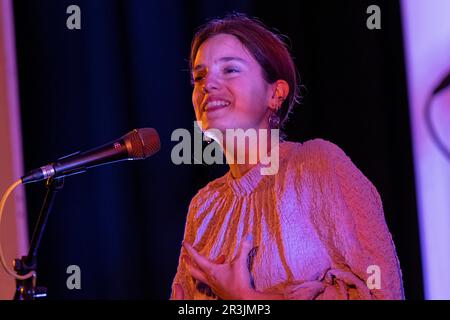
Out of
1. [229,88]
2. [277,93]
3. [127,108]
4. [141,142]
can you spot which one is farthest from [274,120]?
[127,108]

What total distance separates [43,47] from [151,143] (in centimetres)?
106

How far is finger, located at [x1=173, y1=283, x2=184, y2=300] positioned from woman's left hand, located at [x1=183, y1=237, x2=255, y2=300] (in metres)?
0.17

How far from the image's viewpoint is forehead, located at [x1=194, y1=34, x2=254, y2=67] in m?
1.69

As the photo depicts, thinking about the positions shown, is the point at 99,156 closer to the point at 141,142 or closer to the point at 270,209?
the point at 141,142

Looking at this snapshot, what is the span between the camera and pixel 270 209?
5.31 ft

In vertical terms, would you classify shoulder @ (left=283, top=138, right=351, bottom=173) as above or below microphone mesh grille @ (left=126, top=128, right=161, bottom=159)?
below

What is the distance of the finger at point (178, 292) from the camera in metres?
1.62

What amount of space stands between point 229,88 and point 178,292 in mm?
571

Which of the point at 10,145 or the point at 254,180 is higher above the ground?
the point at 10,145

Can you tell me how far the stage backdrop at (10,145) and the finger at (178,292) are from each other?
3.05 feet

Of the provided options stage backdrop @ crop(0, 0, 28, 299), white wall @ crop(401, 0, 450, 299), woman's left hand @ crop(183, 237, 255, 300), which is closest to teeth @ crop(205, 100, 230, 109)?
woman's left hand @ crop(183, 237, 255, 300)

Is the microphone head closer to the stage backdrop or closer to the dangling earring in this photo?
the dangling earring

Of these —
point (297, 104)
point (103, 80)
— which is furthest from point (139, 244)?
point (297, 104)

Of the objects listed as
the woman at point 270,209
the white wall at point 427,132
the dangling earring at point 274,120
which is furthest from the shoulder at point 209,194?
the white wall at point 427,132
